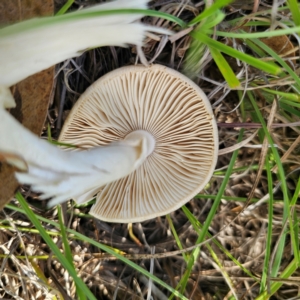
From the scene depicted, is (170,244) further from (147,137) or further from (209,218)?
(147,137)

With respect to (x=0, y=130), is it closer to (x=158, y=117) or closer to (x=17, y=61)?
(x=17, y=61)

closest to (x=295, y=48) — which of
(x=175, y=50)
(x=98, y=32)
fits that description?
(x=175, y=50)

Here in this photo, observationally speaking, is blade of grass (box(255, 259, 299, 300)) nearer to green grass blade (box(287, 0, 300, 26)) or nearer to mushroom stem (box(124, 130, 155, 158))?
mushroom stem (box(124, 130, 155, 158))

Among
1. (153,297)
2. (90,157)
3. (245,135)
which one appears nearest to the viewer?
(90,157)

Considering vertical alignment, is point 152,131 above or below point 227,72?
below

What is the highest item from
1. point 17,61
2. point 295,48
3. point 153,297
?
point 17,61

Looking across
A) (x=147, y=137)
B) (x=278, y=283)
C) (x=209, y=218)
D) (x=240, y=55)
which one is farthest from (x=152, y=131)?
(x=278, y=283)

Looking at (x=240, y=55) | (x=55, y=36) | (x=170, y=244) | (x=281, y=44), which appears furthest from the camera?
(x=170, y=244)
